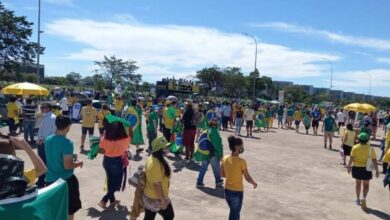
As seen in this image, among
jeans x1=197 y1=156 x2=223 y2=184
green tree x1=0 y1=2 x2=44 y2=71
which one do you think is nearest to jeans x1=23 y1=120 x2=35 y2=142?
jeans x1=197 y1=156 x2=223 y2=184

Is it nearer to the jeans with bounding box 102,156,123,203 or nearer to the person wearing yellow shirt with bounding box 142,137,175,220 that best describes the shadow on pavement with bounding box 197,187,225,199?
the jeans with bounding box 102,156,123,203

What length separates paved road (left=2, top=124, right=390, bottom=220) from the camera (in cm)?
797

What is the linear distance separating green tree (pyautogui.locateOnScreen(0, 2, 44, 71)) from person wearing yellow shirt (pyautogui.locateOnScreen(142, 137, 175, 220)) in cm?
4606

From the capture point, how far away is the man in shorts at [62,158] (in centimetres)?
552

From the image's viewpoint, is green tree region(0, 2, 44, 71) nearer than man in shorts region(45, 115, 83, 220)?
No

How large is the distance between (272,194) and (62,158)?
18.0ft

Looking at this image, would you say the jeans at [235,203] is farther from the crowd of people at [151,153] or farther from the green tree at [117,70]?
the green tree at [117,70]

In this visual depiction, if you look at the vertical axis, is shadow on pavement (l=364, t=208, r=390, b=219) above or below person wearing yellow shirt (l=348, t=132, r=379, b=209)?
below

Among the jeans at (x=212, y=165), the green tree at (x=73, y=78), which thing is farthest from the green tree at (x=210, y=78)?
the jeans at (x=212, y=165)

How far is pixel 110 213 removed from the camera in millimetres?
7418

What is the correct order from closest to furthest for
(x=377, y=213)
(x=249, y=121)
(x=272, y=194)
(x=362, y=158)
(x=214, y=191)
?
1. (x=377, y=213)
2. (x=362, y=158)
3. (x=214, y=191)
4. (x=272, y=194)
5. (x=249, y=121)

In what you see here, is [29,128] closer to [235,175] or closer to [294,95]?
[235,175]

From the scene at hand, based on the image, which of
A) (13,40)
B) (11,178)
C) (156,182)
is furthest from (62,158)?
(13,40)

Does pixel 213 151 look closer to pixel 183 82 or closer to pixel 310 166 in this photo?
pixel 310 166
